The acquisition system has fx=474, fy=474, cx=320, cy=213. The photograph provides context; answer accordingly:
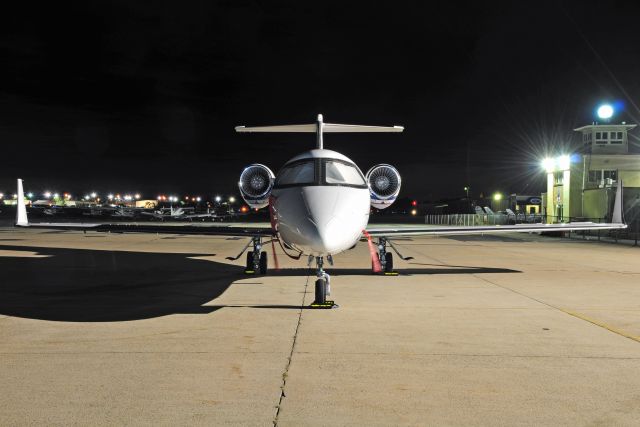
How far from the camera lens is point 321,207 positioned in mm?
7648

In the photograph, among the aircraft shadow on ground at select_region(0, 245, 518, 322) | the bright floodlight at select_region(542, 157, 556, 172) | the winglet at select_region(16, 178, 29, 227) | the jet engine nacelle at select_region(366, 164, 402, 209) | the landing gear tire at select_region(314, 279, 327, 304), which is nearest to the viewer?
the aircraft shadow on ground at select_region(0, 245, 518, 322)

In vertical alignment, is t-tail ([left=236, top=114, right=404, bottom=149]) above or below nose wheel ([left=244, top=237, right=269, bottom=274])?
above

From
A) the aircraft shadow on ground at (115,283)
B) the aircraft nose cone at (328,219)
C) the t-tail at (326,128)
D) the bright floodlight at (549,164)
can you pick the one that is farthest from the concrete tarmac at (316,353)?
the bright floodlight at (549,164)

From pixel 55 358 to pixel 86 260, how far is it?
11978 millimetres

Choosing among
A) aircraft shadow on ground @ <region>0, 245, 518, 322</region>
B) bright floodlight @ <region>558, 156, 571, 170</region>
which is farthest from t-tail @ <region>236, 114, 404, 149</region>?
bright floodlight @ <region>558, 156, 571, 170</region>

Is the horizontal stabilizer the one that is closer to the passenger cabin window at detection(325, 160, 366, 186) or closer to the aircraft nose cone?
the passenger cabin window at detection(325, 160, 366, 186)

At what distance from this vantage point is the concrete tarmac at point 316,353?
161 inches

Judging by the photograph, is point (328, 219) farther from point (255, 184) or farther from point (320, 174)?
point (255, 184)

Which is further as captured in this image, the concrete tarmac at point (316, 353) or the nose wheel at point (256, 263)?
the nose wheel at point (256, 263)

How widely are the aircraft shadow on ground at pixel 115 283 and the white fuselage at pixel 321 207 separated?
1.61m

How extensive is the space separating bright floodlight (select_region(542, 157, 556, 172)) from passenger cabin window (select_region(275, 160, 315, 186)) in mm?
41027

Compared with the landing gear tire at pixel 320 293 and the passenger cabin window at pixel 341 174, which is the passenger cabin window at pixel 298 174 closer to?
the passenger cabin window at pixel 341 174

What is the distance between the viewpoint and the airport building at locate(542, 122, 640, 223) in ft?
122

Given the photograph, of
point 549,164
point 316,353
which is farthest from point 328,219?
point 549,164
